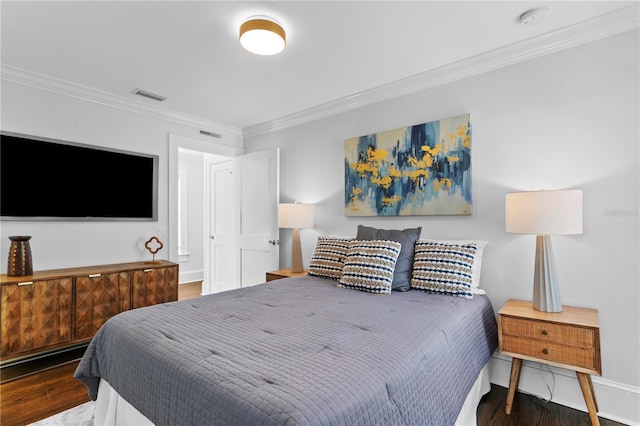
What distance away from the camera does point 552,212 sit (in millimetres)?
1936

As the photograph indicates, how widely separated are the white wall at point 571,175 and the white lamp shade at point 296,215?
1.24 m

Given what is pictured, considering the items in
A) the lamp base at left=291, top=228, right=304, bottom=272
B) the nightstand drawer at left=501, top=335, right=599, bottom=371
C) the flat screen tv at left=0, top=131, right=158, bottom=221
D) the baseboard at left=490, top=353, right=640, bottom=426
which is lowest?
the baseboard at left=490, top=353, right=640, bottom=426

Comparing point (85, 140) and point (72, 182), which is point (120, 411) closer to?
point (72, 182)

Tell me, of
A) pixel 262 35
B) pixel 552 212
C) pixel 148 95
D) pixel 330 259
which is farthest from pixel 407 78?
pixel 148 95

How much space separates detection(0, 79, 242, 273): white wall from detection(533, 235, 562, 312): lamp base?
3754 mm

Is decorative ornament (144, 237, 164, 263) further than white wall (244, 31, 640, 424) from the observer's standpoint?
Yes

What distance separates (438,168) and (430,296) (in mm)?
1171

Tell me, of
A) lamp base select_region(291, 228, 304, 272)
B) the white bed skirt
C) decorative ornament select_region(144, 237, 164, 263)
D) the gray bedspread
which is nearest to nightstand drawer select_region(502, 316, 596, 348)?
the gray bedspread

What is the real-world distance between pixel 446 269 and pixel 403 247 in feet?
1.29

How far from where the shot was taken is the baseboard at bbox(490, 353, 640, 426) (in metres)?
2.00

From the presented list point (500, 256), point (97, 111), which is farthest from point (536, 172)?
point (97, 111)

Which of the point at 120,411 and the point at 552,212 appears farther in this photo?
Result: the point at 552,212

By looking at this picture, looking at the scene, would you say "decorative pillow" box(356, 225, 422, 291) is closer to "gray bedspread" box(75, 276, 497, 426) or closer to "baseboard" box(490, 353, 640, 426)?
"gray bedspread" box(75, 276, 497, 426)

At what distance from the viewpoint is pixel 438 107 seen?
2865mm
